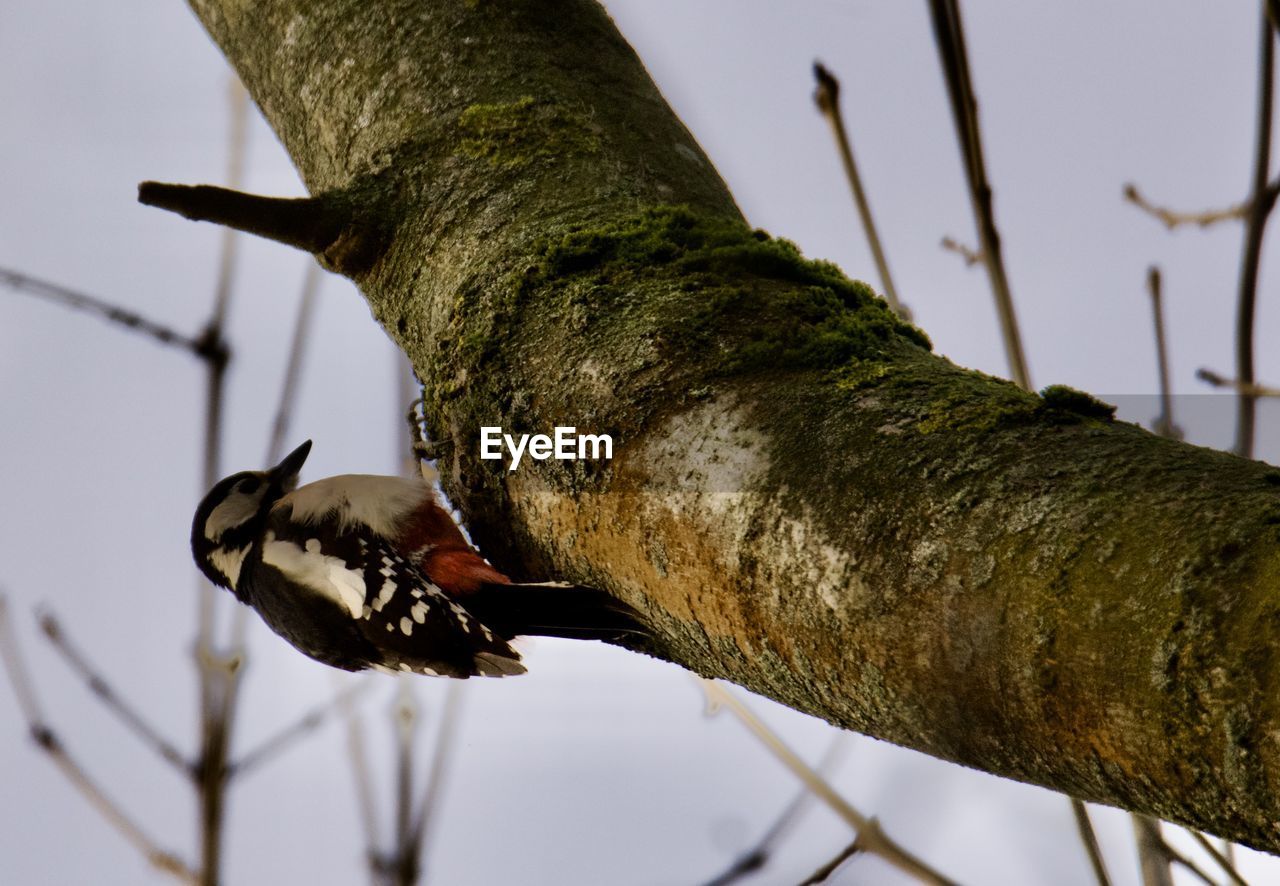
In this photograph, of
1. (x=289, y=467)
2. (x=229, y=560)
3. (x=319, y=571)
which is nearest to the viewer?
(x=319, y=571)

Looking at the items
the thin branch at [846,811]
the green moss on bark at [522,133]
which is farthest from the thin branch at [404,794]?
the green moss on bark at [522,133]

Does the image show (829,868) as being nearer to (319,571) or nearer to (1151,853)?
(1151,853)

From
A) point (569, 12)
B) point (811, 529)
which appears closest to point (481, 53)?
point (569, 12)

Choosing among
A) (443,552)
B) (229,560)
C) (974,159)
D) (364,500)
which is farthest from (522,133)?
(229,560)

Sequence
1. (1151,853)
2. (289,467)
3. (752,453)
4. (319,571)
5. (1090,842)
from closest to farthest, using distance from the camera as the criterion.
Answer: (752,453), (1151,853), (1090,842), (319,571), (289,467)

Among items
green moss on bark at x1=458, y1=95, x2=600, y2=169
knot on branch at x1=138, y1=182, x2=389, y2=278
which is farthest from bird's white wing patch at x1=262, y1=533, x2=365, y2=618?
green moss on bark at x1=458, y1=95, x2=600, y2=169

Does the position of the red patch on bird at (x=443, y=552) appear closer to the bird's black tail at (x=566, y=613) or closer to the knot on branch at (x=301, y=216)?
the bird's black tail at (x=566, y=613)
